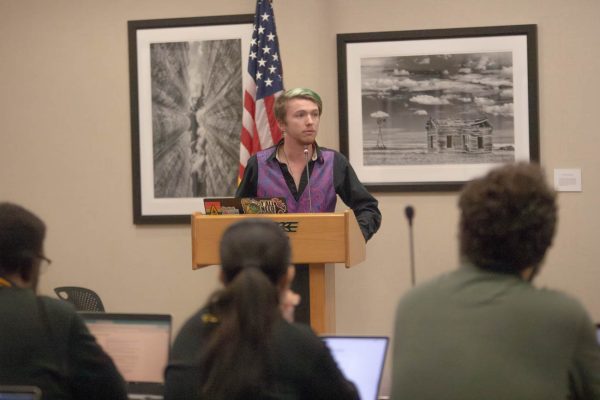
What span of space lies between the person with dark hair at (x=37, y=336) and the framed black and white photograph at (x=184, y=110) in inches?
117

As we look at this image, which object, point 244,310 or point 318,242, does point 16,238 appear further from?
point 318,242

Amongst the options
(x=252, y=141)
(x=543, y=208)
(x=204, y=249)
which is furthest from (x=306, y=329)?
(x=252, y=141)

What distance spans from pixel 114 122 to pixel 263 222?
141 inches

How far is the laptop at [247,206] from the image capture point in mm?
3326

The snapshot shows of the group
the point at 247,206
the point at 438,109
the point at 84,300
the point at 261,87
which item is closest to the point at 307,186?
the point at 247,206

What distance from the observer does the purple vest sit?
3910 mm

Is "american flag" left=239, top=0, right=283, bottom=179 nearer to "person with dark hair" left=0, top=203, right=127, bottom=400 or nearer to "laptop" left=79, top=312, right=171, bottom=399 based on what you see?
"laptop" left=79, top=312, right=171, bottom=399

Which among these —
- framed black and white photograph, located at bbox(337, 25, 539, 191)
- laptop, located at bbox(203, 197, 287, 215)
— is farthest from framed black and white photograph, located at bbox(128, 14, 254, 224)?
laptop, located at bbox(203, 197, 287, 215)

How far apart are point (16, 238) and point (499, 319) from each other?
123cm

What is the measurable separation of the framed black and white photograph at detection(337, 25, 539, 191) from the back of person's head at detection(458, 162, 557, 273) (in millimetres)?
3257

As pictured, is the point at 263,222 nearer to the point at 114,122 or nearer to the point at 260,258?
the point at 260,258

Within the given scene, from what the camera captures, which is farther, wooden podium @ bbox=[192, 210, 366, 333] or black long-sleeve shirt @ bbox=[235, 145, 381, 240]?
black long-sleeve shirt @ bbox=[235, 145, 381, 240]

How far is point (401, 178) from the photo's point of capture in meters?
5.05

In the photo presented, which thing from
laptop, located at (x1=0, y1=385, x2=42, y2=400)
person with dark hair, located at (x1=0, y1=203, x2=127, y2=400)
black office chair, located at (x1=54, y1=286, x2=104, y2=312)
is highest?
person with dark hair, located at (x1=0, y1=203, x2=127, y2=400)
